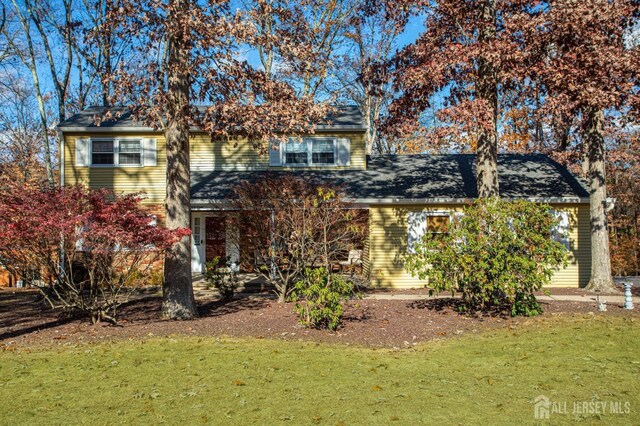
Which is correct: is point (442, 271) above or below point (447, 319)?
above

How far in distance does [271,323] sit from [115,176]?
1059 cm

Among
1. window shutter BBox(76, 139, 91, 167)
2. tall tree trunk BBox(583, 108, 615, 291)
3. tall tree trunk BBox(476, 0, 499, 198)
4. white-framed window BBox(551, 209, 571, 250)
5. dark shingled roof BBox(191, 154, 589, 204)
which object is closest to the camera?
tall tree trunk BBox(476, 0, 499, 198)

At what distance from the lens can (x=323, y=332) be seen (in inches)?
353

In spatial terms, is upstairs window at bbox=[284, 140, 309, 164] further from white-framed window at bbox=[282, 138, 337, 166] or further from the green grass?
the green grass

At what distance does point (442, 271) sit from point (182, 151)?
5.76 metres

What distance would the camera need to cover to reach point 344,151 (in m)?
18.5

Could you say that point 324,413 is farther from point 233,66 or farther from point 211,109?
point 233,66

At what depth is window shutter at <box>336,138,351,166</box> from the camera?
1852 cm

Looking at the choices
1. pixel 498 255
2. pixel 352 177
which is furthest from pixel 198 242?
pixel 498 255

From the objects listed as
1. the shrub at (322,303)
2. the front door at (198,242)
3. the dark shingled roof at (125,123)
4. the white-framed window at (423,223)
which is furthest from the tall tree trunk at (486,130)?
the front door at (198,242)

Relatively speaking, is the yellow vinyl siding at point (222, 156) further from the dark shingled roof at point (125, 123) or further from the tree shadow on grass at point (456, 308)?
the tree shadow on grass at point (456, 308)

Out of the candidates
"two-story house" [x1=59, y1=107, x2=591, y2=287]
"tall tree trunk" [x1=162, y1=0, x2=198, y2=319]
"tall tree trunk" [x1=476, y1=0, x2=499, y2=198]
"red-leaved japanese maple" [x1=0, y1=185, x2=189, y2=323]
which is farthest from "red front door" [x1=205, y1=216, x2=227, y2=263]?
"tall tree trunk" [x1=476, y1=0, x2=499, y2=198]

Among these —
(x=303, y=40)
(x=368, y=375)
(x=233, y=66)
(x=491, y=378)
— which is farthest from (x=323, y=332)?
(x=303, y=40)

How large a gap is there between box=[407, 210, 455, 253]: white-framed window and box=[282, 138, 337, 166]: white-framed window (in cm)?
409
